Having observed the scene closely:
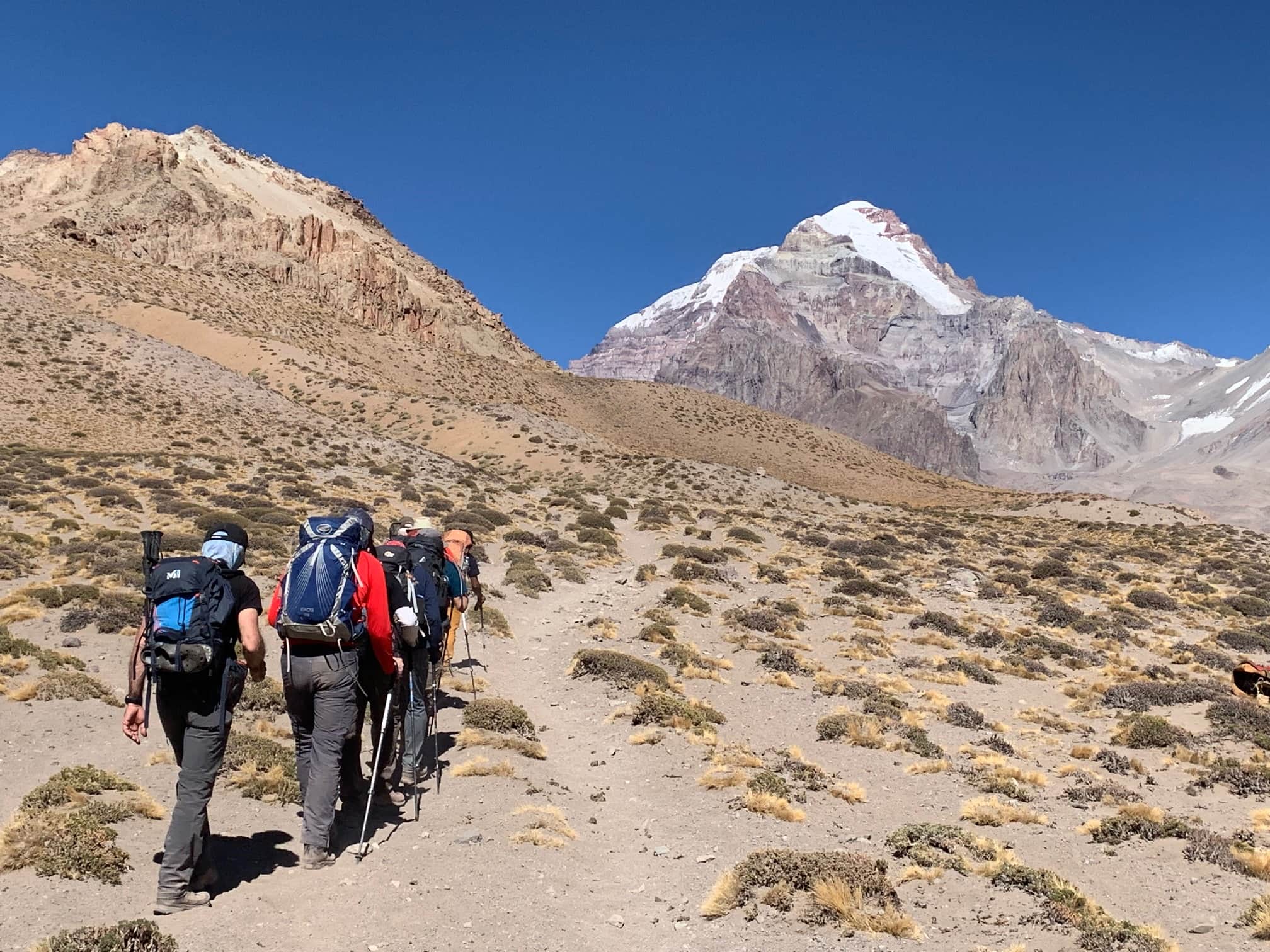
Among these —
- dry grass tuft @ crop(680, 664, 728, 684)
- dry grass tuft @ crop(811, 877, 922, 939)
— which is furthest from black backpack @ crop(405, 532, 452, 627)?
dry grass tuft @ crop(680, 664, 728, 684)

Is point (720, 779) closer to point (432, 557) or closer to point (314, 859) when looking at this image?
point (432, 557)

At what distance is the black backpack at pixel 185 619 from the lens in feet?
17.9

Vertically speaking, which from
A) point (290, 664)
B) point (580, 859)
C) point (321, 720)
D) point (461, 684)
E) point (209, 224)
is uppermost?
point (209, 224)

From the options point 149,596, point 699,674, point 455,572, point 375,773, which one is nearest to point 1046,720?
point 699,674

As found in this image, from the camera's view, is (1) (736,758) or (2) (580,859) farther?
(1) (736,758)

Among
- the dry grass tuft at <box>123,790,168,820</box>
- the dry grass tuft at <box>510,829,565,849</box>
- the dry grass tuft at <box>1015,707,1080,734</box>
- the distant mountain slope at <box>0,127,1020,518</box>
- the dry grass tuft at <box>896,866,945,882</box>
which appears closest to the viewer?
the dry grass tuft at <box>896,866,945,882</box>

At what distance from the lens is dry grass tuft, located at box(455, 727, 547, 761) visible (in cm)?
984

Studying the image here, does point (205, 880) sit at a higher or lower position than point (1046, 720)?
lower

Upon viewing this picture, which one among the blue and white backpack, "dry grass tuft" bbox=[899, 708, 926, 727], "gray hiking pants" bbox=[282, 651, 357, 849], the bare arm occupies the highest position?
the blue and white backpack

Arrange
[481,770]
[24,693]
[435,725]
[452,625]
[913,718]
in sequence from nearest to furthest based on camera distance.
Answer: [435,725] → [481,770] → [24,693] → [452,625] → [913,718]

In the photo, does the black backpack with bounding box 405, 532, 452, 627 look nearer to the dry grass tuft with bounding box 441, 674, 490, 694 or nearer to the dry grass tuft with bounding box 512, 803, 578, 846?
the dry grass tuft with bounding box 512, 803, 578, 846

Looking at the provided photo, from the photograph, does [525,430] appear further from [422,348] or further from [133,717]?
[133,717]

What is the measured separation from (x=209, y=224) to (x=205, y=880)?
9039 centimetres

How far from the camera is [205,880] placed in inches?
230
